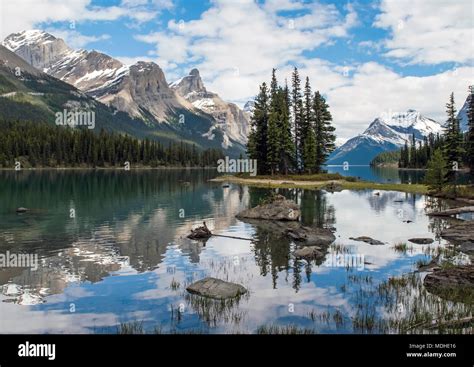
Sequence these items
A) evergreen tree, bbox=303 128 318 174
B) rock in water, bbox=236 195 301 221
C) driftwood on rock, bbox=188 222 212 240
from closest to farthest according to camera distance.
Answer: driftwood on rock, bbox=188 222 212 240, rock in water, bbox=236 195 301 221, evergreen tree, bbox=303 128 318 174

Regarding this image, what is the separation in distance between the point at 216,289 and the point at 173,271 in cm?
521

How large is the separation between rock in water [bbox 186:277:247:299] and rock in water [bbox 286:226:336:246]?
13236mm

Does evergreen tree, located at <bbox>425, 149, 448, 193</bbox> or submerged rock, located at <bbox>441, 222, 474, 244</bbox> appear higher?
evergreen tree, located at <bbox>425, 149, 448, 193</bbox>

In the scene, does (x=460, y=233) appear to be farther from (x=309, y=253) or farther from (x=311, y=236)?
(x=309, y=253)

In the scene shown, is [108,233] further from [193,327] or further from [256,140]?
[256,140]

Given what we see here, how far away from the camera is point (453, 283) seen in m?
20.7

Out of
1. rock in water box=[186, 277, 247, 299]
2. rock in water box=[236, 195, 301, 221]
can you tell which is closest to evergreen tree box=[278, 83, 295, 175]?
rock in water box=[236, 195, 301, 221]

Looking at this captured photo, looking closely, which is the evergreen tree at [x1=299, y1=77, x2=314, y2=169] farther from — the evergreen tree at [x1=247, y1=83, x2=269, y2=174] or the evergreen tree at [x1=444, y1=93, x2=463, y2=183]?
the evergreen tree at [x1=444, y1=93, x2=463, y2=183]

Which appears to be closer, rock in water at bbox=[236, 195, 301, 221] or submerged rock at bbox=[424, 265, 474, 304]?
submerged rock at bbox=[424, 265, 474, 304]

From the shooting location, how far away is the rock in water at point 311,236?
3312 cm

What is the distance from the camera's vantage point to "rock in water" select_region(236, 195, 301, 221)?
4566cm

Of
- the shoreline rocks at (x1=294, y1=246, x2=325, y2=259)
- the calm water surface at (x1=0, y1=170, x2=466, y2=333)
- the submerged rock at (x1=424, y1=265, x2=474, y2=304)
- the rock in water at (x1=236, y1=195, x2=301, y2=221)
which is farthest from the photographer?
the rock in water at (x1=236, y1=195, x2=301, y2=221)

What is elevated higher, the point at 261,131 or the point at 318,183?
the point at 261,131

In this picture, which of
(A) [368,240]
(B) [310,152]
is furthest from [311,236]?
(B) [310,152]
